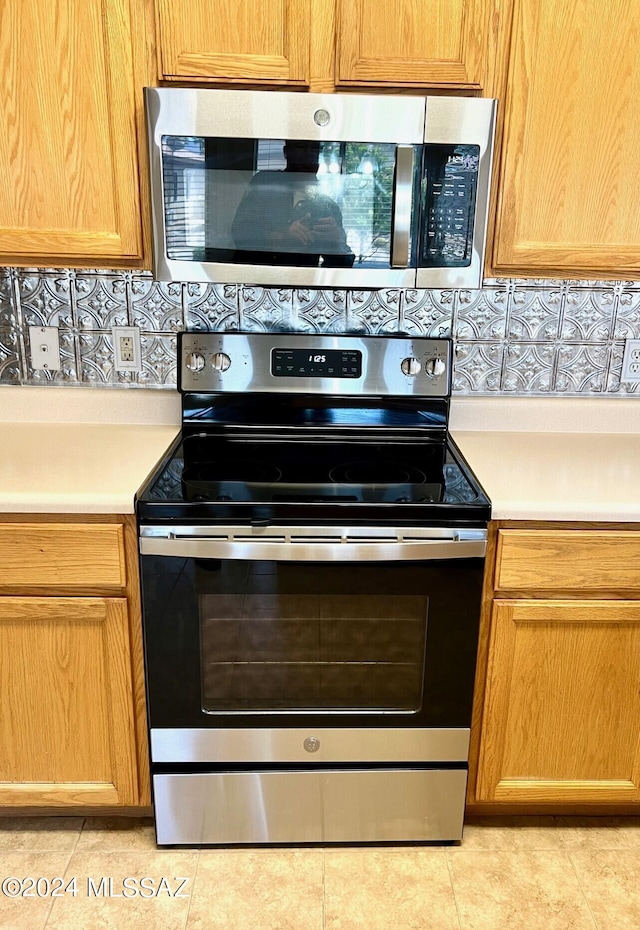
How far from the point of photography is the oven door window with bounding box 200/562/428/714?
1.50m

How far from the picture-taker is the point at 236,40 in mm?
1490

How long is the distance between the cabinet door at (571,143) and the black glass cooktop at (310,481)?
20.1 inches

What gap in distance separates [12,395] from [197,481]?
73cm

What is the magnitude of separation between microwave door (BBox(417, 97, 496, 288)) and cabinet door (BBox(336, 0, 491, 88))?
7cm

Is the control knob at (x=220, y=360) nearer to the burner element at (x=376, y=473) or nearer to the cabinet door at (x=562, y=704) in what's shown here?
the burner element at (x=376, y=473)

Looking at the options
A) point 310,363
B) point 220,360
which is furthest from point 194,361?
point 310,363

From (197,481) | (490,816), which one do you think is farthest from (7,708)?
(490,816)

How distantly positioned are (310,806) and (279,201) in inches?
52.8

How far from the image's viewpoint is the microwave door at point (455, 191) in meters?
1.51

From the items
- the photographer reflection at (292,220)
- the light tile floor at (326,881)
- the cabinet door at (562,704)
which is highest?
the photographer reflection at (292,220)

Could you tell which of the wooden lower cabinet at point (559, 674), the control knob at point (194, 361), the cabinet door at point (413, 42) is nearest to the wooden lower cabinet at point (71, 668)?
the control knob at point (194, 361)

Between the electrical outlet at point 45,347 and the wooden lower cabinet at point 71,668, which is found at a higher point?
the electrical outlet at point 45,347

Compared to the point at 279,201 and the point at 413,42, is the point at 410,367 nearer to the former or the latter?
the point at 279,201

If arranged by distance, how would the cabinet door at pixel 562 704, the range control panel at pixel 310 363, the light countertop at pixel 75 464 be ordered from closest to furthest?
the light countertop at pixel 75 464
the cabinet door at pixel 562 704
the range control panel at pixel 310 363
